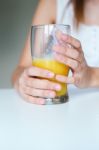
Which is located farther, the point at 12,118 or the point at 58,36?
the point at 58,36

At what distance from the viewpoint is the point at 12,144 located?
0.49 m

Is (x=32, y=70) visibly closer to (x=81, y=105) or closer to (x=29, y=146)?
(x=81, y=105)

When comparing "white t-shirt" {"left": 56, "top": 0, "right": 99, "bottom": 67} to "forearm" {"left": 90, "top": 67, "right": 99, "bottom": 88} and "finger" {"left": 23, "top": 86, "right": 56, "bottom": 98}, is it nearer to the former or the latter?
"forearm" {"left": 90, "top": 67, "right": 99, "bottom": 88}

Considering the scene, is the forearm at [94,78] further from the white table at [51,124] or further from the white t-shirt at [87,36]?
the white t-shirt at [87,36]

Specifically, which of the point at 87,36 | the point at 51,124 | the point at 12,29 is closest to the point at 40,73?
the point at 51,124

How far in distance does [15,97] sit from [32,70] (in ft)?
0.37

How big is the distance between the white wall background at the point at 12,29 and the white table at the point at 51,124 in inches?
68.7

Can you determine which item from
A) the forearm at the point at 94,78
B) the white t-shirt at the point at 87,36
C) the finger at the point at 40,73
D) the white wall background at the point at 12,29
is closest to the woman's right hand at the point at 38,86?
the finger at the point at 40,73

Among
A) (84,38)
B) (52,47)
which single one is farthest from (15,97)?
(84,38)

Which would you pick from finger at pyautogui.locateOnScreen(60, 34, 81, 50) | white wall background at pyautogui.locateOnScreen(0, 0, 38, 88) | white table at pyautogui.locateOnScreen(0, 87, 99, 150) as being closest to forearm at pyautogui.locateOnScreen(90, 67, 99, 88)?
white table at pyautogui.locateOnScreen(0, 87, 99, 150)

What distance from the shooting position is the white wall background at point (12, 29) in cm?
254

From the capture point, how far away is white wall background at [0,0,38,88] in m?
2.54

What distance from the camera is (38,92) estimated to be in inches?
31.4

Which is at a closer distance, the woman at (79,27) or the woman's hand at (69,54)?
the woman's hand at (69,54)
